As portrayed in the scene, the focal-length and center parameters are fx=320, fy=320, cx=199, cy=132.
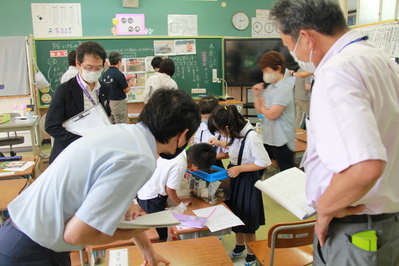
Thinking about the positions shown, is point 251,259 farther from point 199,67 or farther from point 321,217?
point 199,67

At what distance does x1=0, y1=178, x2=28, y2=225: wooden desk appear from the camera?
2.02 m

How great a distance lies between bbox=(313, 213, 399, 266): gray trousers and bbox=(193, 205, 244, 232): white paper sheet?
2.66ft

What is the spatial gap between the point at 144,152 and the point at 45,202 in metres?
0.31

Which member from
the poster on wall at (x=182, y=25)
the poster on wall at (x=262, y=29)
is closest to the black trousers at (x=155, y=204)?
the poster on wall at (x=182, y=25)

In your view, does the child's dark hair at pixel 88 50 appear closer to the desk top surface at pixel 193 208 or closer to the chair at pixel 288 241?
the desk top surface at pixel 193 208

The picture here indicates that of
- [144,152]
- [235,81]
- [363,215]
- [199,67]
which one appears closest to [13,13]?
[199,67]

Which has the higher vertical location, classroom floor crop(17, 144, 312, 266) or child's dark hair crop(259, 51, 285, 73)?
child's dark hair crop(259, 51, 285, 73)

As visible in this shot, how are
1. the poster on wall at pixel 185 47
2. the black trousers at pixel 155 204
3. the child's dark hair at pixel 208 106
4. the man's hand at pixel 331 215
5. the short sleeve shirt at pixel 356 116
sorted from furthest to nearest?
the poster on wall at pixel 185 47
the child's dark hair at pixel 208 106
the black trousers at pixel 155 204
the man's hand at pixel 331 215
the short sleeve shirt at pixel 356 116

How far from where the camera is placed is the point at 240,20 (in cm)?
656

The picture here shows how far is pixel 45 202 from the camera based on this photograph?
908mm

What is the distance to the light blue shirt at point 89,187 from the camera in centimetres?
85

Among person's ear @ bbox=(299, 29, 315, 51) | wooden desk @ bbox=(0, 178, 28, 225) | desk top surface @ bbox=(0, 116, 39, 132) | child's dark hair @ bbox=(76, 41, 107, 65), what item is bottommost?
wooden desk @ bbox=(0, 178, 28, 225)

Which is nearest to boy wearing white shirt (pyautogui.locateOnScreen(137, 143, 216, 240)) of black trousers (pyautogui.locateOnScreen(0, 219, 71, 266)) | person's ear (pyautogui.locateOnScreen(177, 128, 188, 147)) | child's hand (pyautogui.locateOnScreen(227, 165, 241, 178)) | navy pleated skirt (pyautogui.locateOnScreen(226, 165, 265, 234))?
child's hand (pyautogui.locateOnScreen(227, 165, 241, 178))

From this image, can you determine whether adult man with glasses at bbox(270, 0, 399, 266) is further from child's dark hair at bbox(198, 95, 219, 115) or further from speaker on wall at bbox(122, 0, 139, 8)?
speaker on wall at bbox(122, 0, 139, 8)
